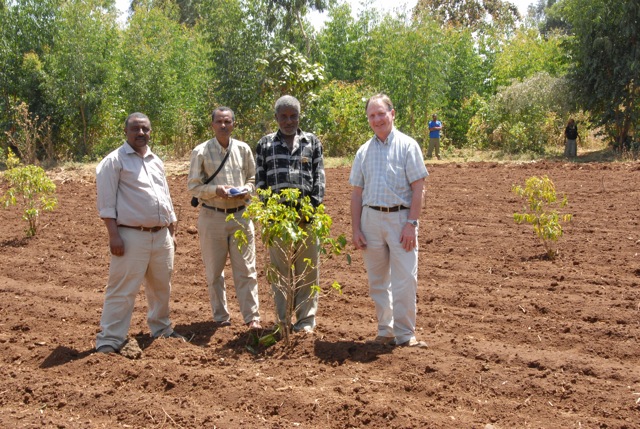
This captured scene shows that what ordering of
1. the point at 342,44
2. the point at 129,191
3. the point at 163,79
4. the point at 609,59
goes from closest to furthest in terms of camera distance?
the point at 129,191 → the point at 609,59 → the point at 163,79 → the point at 342,44

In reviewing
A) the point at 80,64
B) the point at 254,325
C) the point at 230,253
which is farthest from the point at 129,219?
the point at 80,64

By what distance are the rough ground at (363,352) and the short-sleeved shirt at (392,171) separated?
3.50ft

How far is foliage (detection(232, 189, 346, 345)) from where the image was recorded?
5.16 metres

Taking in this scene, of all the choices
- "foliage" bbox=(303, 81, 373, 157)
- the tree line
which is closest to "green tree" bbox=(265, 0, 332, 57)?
the tree line

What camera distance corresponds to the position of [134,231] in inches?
212

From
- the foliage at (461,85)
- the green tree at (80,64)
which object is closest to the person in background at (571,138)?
the foliage at (461,85)

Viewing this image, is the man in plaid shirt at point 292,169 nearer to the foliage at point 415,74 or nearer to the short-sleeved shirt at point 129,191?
the short-sleeved shirt at point 129,191

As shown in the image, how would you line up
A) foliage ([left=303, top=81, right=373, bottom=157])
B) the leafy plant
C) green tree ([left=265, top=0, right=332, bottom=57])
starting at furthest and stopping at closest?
green tree ([left=265, top=0, right=332, bottom=57])
foliage ([left=303, top=81, right=373, bottom=157])
the leafy plant

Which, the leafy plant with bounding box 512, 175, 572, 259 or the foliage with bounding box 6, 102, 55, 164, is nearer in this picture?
the leafy plant with bounding box 512, 175, 572, 259

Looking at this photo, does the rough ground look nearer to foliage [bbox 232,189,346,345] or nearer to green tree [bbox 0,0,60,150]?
foliage [bbox 232,189,346,345]

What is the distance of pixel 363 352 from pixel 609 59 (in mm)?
18083

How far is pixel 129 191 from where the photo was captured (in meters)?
5.35

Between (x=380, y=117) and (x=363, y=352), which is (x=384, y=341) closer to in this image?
(x=363, y=352)

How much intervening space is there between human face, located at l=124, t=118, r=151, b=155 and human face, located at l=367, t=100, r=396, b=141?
5.35 feet
